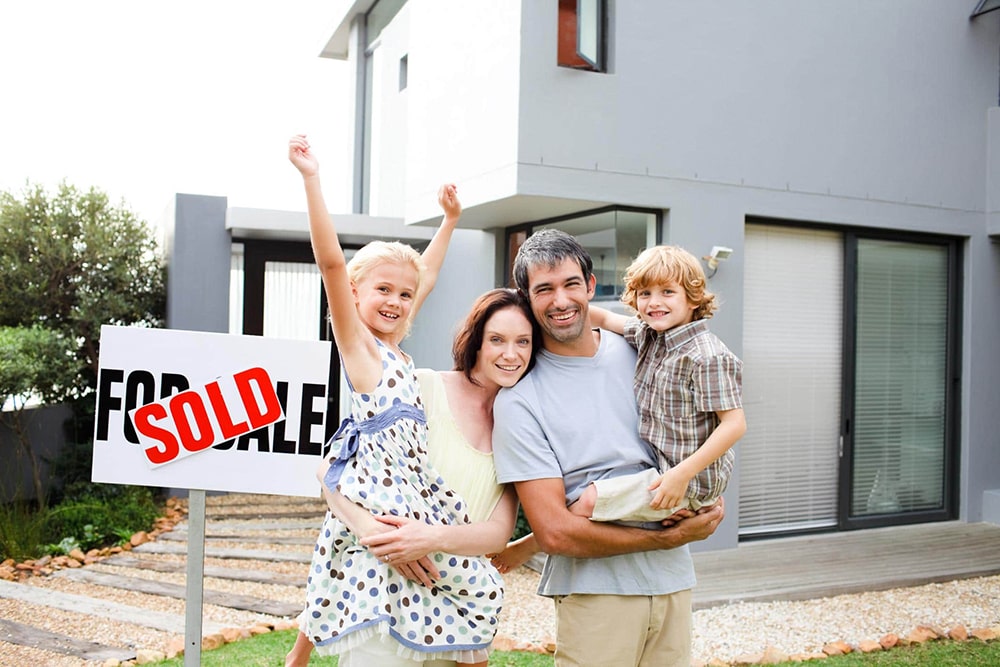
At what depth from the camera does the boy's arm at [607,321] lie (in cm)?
277

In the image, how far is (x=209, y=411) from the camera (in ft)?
8.66

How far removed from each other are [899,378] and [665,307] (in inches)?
232

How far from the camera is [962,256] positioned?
25.8 feet

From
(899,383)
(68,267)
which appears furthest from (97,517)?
(899,383)

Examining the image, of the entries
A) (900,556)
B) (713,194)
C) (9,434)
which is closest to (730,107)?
(713,194)

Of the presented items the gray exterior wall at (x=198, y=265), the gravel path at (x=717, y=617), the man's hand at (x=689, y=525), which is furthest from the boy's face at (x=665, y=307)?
the gray exterior wall at (x=198, y=265)

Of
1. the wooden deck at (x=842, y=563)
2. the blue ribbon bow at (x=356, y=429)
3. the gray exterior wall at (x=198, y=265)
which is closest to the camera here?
the blue ribbon bow at (x=356, y=429)

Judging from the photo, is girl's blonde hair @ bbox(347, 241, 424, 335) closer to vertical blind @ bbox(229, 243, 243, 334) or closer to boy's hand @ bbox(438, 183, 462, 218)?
boy's hand @ bbox(438, 183, 462, 218)

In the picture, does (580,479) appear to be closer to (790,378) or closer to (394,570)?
A: (394,570)

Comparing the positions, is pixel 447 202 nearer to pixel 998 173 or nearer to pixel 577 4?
pixel 577 4

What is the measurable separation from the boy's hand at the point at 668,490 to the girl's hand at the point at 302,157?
117cm

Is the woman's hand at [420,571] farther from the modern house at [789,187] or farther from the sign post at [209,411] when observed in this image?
the modern house at [789,187]

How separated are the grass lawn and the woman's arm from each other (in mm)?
2426

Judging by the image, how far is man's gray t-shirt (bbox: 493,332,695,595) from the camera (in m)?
2.22
